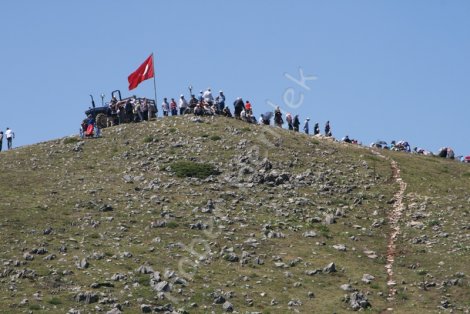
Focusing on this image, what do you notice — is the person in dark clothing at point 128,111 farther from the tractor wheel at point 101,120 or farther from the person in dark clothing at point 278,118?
the person in dark clothing at point 278,118

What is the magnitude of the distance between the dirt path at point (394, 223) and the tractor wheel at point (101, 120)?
25835 millimetres

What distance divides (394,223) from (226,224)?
10.8m

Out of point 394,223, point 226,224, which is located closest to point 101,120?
point 226,224

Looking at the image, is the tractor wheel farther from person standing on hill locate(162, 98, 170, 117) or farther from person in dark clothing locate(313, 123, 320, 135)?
person in dark clothing locate(313, 123, 320, 135)

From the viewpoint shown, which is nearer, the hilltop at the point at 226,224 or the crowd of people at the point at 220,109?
the hilltop at the point at 226,224

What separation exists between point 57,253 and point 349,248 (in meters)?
16.6

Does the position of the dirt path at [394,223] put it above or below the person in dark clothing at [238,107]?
below

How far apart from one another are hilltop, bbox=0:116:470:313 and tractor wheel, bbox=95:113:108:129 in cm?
521

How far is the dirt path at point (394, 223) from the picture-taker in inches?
2320

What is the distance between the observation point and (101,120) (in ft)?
314

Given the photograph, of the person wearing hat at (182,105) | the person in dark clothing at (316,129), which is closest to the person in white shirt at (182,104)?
the person wearing hat at (182,105)

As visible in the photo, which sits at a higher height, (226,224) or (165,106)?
(165,106)

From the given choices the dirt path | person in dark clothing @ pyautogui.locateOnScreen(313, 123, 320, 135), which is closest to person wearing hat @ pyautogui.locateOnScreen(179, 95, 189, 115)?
person in dark clothing @ pyautogui.locateOnScreen(313, 123, 320, 135)

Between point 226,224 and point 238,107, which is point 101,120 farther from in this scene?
point 226,224
